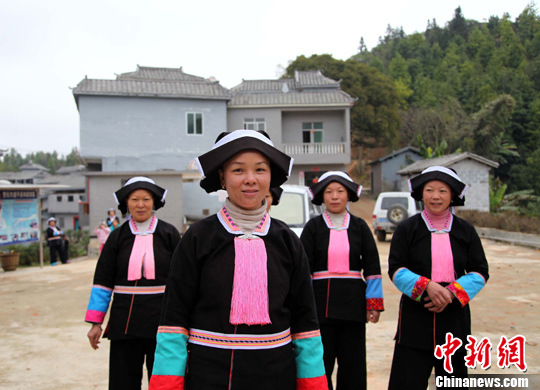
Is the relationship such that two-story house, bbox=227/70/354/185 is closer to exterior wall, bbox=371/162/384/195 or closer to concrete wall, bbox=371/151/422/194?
concrete wall, bbox=371/151/422/194

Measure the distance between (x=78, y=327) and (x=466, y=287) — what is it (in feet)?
18.6

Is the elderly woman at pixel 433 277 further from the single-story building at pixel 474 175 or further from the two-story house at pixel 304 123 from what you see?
the two-story house at pixel 304 123

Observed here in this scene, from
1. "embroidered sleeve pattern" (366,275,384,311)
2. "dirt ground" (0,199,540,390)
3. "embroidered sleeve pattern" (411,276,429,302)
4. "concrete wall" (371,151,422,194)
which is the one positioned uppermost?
"concrete wall" (371,151,422,194)

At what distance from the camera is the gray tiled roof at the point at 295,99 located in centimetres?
2794

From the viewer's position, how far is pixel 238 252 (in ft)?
6.87

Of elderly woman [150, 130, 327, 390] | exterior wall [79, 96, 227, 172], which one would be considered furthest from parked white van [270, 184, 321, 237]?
exterior wall [79, 96, 227, 172]

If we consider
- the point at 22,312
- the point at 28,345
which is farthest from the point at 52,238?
the point at 28,345

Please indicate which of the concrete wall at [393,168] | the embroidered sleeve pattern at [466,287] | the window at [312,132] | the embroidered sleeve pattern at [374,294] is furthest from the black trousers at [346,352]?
the concrete wall at [393,168]

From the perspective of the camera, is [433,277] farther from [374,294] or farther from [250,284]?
[250,284]

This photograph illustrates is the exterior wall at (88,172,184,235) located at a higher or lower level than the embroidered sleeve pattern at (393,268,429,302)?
higher

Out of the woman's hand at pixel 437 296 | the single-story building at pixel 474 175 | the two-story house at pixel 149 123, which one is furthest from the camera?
the two-story house at pixel 149 123

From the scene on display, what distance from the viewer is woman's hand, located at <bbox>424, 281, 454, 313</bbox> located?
3.12 metres

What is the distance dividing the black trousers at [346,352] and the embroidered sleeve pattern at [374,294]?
0.56ft

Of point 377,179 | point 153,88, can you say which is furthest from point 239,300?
point 377,179
